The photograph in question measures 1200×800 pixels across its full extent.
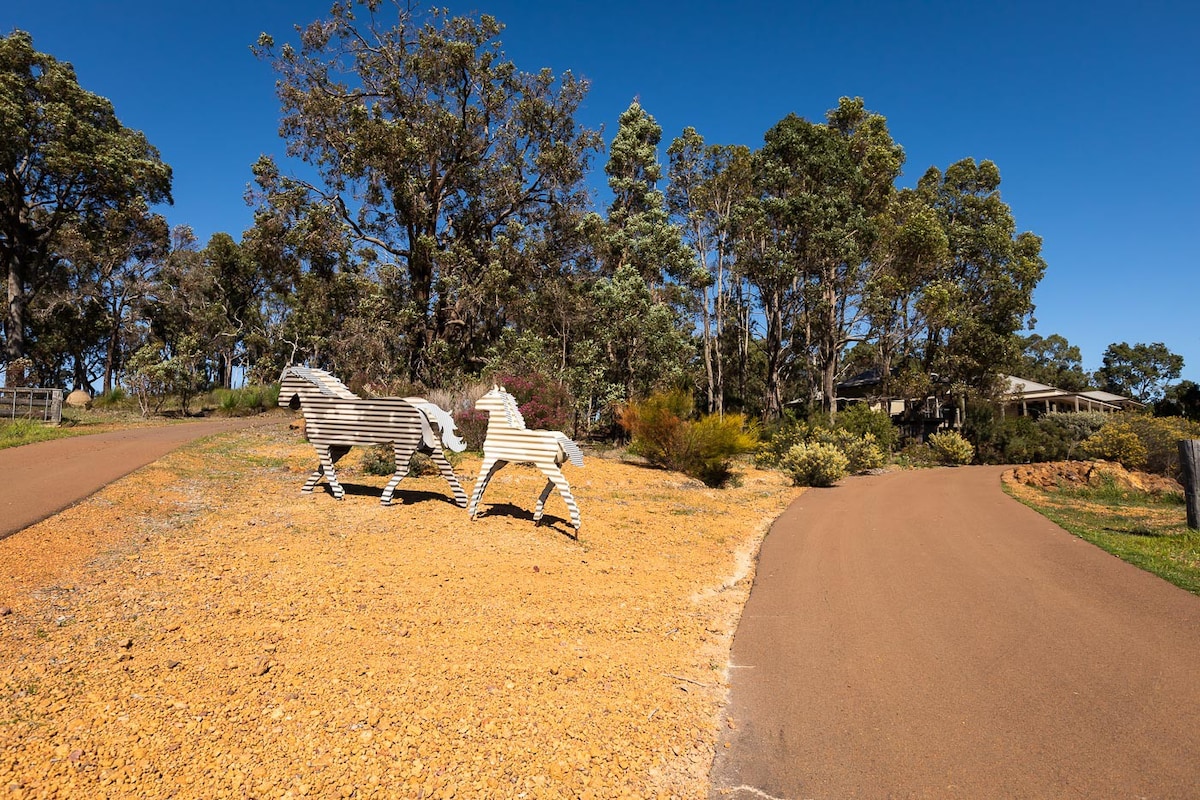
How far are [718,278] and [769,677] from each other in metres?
28.2

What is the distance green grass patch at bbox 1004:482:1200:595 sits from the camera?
7.14 m

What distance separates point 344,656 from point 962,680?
4355 millimetres

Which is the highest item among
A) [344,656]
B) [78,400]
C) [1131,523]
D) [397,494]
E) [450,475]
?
Result: [78,400]

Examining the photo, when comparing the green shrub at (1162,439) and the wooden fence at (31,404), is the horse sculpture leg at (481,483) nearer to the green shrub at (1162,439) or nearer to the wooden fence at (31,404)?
the wooden fence at (31,404)

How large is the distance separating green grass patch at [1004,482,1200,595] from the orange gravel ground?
4.93 m

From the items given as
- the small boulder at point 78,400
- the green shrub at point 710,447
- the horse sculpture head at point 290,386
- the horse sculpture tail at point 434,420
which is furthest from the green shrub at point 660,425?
the small boulder at point 78,400

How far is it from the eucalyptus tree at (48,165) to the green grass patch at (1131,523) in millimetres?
38043

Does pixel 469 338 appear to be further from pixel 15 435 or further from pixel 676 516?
pixel 676 516

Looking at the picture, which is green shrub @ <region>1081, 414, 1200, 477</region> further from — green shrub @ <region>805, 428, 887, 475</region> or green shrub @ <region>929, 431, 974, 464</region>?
green shrub @ <region>805, 428, 887, 475</region>

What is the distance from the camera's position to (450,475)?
8.53 meters

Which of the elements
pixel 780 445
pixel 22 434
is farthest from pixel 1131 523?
pixel 22 434

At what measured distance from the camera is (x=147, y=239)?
32.9 meters

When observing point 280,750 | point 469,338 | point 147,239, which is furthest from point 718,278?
point 147,239

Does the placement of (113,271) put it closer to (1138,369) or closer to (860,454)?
(860,454)
